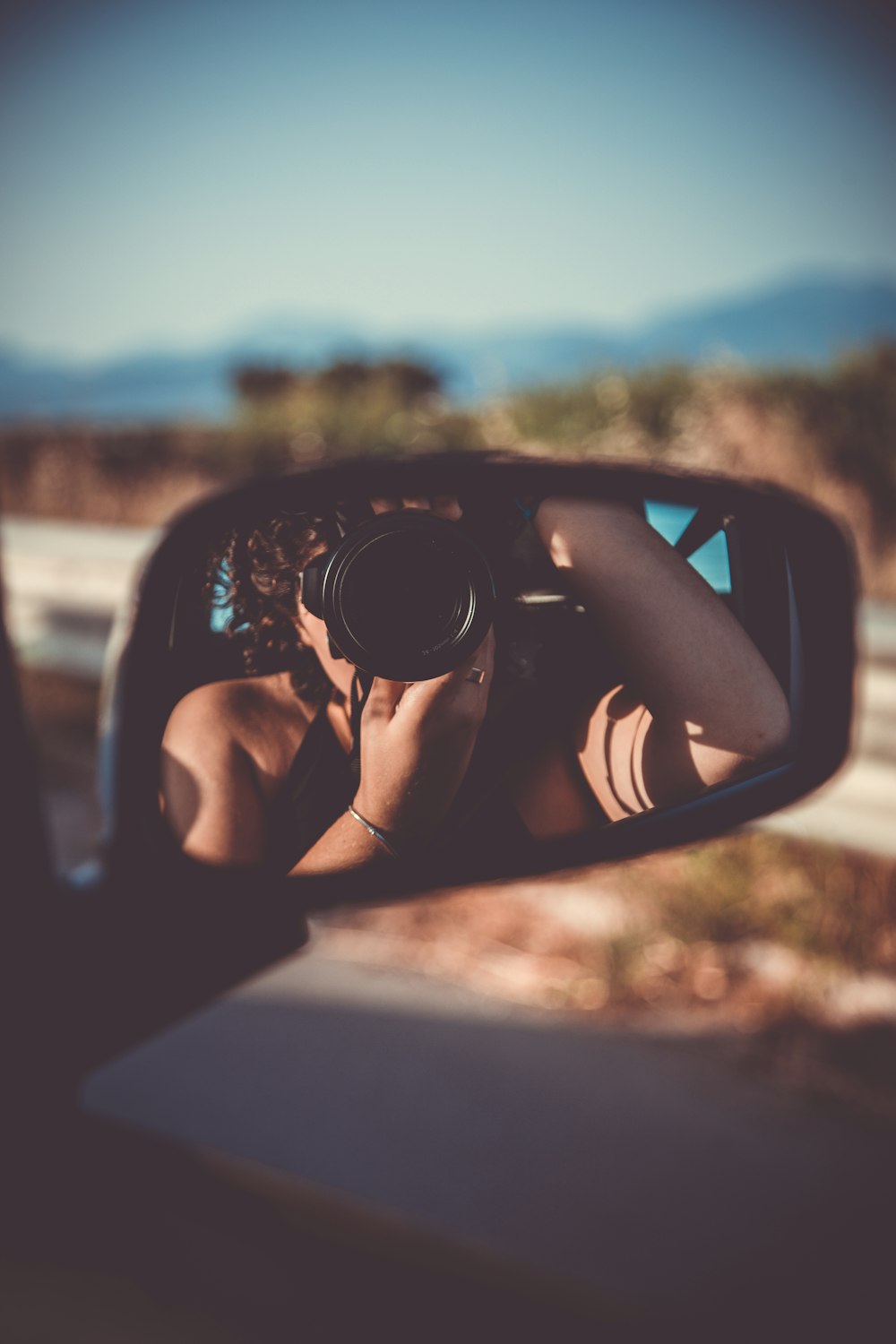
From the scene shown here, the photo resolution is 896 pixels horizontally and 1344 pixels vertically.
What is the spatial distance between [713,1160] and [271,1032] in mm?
1444

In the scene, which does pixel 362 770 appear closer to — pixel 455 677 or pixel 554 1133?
pixel 455 677

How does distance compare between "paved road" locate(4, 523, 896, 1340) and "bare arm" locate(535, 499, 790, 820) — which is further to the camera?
"paved road" locate(4, 523, 896, 1340)

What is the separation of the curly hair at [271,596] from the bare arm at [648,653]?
0.28 m

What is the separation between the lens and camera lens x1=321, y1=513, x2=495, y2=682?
0.92 m

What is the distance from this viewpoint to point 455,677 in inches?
38.8

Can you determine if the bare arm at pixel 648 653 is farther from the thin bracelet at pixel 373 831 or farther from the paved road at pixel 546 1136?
the paved road at pixel 546 1136

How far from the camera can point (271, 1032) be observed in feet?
10.7

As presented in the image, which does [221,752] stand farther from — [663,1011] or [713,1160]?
[663,1011]

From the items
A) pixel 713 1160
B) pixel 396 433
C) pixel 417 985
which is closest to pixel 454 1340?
pixel 713 1160

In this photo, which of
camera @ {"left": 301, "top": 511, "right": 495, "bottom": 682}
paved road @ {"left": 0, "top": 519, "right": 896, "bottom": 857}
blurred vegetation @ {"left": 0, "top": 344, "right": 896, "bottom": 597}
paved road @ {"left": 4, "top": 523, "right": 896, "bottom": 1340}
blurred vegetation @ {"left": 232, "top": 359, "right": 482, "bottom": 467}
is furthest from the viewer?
blurred vegetation @ {"left": 232, "top": 359, "right": 482, "bottom": 467}

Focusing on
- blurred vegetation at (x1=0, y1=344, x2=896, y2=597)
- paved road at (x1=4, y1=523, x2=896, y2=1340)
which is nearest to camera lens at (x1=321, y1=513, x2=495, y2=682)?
paved road at (x1=4, y1=523, x2=896, y2=1340)

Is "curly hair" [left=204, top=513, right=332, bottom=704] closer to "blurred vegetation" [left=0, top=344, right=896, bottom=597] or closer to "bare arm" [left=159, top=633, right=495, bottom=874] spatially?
"bare arm" [left=159, top=633, right=495, bottom=874]

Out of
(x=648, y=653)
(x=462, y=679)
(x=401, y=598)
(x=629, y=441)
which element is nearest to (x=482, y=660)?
(x=462, y=679)

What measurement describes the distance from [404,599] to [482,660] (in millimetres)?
129
